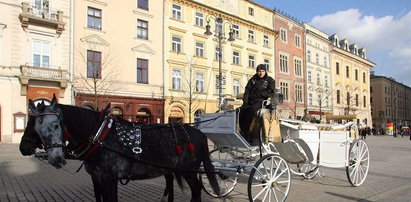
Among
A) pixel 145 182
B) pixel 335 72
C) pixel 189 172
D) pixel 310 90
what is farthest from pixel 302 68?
pixel 189 172

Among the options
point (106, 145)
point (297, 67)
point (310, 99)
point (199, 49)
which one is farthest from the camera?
point (310, 99)

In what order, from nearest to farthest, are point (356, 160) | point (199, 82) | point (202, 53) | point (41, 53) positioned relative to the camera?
point (356, 160) → point (41, 53) → point (199, 82) → point (202, 53)

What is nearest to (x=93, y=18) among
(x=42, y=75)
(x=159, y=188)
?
(x=42, y=75)

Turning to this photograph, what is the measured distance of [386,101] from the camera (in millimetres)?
84000

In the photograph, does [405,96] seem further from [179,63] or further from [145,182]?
[145,182]

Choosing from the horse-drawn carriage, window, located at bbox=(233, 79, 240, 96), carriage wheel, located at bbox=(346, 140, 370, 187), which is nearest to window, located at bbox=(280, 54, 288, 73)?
window, located at bbox=(233, 79, 240, 96)

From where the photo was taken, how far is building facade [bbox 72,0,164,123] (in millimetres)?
25438

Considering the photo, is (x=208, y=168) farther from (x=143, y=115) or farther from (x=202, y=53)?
(x=202, y=53)

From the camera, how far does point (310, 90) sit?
158ft

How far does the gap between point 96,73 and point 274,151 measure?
20573mm

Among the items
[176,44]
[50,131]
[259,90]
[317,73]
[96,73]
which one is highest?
[176,44]

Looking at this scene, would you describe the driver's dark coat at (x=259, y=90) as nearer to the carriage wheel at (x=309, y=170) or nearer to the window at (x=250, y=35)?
the carriage wheel at (x=309, y=170)

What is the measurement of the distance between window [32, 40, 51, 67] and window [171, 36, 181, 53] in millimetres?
10475

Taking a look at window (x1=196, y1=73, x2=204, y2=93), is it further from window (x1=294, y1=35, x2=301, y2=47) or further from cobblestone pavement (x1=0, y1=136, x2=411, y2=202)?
cobblestone pavement (x1=0, y1=136, x2=411, y2=202)
